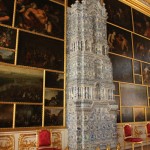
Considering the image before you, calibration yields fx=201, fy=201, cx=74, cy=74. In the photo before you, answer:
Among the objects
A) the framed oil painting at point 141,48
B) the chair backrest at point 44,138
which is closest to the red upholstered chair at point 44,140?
the chair backrest at point 44,138

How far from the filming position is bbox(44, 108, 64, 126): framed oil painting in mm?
7863

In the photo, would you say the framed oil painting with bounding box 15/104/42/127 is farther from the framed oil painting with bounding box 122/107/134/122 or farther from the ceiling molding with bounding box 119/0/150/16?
the ceiling molding with bounding box 119/0/150/16

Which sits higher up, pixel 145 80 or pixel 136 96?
pixel 145 80

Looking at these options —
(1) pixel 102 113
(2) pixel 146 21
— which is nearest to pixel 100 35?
(1) pixel 102 113

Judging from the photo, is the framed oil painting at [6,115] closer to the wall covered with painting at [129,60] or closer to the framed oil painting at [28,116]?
the framed oil painting at [28,116]

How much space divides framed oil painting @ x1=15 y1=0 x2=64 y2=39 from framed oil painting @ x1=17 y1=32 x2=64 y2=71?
Answer: 364 mm

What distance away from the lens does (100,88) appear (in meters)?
8.75

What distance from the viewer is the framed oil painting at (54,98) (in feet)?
26.3

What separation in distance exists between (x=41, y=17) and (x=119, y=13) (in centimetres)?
527

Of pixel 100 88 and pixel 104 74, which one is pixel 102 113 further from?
pixel 104 74

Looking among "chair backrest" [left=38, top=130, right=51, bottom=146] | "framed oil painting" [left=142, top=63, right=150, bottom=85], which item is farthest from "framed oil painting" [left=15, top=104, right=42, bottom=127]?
"framed oil painting" [left=142, top=63, right=150, bottom=85]

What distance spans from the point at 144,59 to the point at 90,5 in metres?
5.31

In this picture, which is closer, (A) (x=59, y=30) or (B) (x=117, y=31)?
(A) (x=59, y=30)

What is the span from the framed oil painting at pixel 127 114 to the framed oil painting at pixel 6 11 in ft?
23.1
